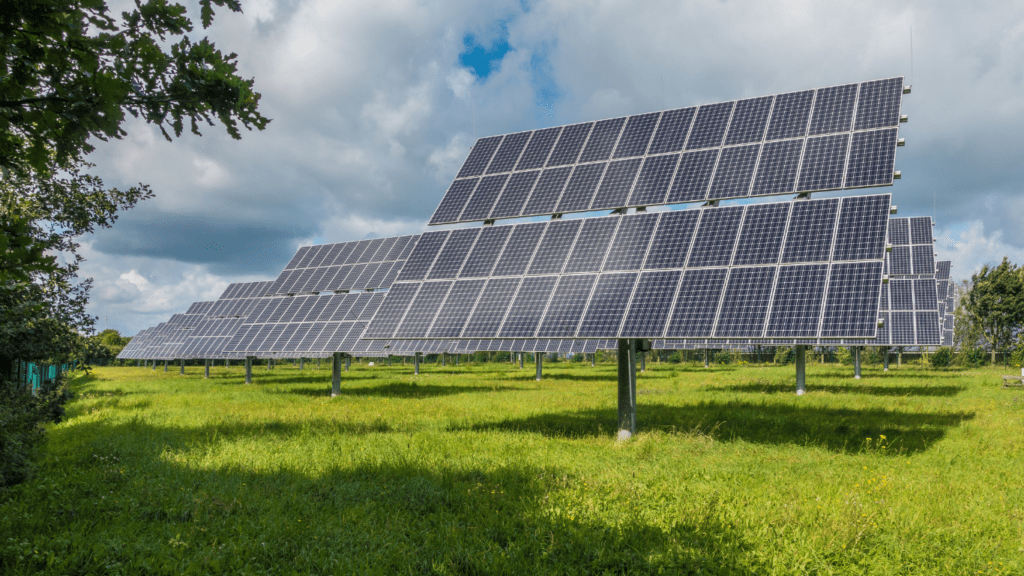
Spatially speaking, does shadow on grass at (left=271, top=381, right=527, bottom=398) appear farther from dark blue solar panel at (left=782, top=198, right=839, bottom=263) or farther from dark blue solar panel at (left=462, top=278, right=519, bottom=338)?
dark blue solar panel at (left=782, top=198, right=839, bottom=263)

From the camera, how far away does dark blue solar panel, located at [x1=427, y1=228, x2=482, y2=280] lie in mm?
16281

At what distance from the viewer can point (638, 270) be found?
1341 centimetres

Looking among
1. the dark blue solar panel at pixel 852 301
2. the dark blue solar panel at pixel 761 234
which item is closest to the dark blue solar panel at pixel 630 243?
the dark blue solar panel at pixel 761 234

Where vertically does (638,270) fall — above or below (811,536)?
above

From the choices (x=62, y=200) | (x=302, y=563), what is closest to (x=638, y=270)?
(x=302, y=563)

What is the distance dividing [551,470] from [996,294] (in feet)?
193

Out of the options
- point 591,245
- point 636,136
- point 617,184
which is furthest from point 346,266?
point 591,245

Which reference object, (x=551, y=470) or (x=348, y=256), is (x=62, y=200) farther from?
(x=348, y=256)

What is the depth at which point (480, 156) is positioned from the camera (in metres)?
20.7

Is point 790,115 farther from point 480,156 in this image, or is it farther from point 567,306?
point 480,156

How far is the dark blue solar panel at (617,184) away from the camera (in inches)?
609

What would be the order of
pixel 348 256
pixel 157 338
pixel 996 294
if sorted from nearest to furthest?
pixel 348 256 → pixel 996 294 → pixel 157 338

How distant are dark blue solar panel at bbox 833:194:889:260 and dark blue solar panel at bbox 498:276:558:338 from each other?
20.4 ft

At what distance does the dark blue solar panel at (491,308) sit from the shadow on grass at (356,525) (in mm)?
Answer: 3591
